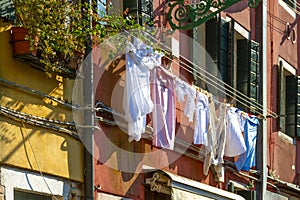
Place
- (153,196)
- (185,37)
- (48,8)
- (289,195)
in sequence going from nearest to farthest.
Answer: (48,8) → (153,196) → (185,37) → (289,195)

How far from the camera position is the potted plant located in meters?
13.7

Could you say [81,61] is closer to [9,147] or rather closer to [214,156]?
[9,147]

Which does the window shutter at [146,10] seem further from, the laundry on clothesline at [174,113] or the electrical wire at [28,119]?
the electrical wire at [28,119]

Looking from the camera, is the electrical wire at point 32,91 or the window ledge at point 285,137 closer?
the electrical wire at point 32,91

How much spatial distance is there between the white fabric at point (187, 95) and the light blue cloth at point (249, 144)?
8.04 feet

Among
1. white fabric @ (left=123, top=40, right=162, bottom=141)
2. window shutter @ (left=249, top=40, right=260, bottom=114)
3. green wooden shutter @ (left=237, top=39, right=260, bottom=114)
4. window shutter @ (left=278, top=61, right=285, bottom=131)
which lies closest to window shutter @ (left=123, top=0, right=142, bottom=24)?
white fabric @ (left=123, top=40, right=162, bottom=141)

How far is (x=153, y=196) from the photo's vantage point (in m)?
17.6

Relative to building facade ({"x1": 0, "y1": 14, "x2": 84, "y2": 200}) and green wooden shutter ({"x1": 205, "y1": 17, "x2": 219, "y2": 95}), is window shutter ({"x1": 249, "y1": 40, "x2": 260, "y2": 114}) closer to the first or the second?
green wooden shutter ({"x1": 205, "y1": 17, "x2": 219, "y2": 95})

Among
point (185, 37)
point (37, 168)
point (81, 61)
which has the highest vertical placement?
point (185, 37)

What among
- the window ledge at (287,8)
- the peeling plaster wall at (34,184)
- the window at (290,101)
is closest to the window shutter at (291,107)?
the window at (290,101)

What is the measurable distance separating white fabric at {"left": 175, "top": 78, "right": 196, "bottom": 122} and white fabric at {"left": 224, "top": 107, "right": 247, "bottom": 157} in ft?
4.80

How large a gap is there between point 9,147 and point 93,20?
2.14 metres

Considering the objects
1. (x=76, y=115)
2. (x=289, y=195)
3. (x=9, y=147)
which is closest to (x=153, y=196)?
(x=76, y=115)

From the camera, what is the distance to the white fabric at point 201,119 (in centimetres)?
1814
